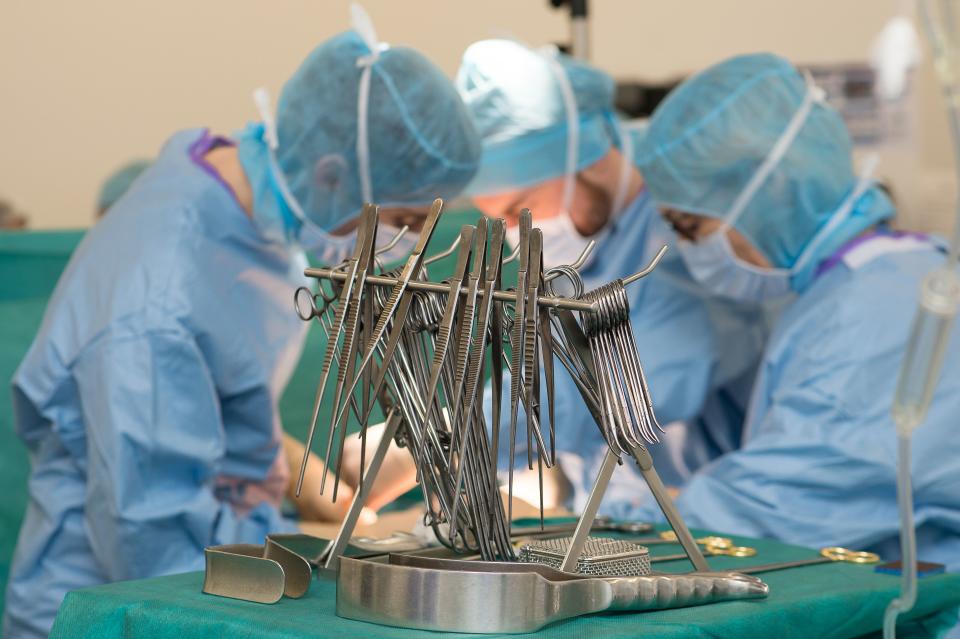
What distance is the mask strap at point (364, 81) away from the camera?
62.2 inches

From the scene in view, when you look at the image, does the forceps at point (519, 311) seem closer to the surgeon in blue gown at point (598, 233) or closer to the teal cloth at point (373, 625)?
the teal cloth at point (373, 625)

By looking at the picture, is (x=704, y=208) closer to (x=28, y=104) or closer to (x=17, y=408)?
(x=17, y=408)

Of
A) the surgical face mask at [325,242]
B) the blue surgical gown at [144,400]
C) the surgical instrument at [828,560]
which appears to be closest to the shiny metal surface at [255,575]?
the surgical instrument at [828,560]

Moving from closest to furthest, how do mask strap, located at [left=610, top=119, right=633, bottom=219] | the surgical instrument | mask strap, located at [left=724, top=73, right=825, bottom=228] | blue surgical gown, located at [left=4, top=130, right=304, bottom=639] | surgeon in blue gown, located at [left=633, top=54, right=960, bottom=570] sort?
the surgical instrument
blue surgical gown, located at [left=4, top=130, right=304, bottom=639]
surgeon in blue gown, located at [left=633, top=54, right=960, bottom=570]
mask strap, located at [left=724, top=73, right=825, bottom=228]
mask strap, located at [left=610, top=119, right=633, bottom=219]

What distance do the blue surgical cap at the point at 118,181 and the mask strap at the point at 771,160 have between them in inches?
51.3

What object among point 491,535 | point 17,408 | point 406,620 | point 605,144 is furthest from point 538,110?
point 406,620

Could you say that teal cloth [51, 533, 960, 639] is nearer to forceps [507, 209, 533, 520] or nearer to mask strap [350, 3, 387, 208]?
forceps [507, 209, 533, 520]

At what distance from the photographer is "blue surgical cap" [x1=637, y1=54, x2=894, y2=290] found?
1.77 meters

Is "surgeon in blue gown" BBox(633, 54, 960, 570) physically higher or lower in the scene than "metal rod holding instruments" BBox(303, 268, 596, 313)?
lower

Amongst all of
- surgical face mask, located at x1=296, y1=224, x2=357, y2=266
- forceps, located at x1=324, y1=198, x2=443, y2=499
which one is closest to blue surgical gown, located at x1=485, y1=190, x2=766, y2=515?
surgical face mask, located at x1=296, y1=224, x2=357, y2=266

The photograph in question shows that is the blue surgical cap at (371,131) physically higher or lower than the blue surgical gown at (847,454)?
higher

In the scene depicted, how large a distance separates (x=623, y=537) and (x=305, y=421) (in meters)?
1.23

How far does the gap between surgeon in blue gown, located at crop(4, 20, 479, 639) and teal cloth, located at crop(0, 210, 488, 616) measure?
0.22 meters

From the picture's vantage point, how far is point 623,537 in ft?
4.17
